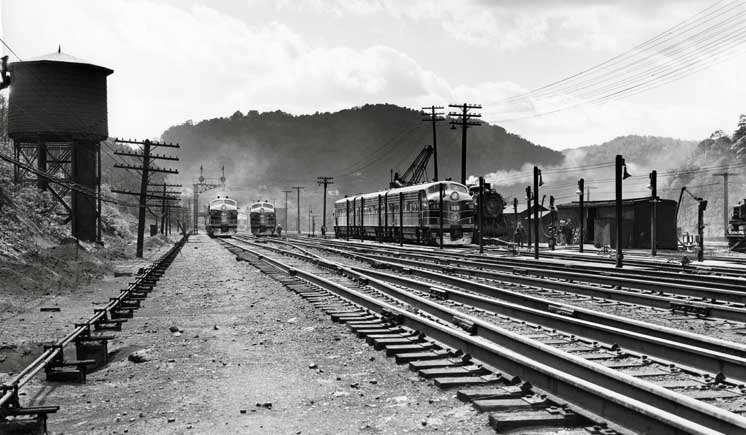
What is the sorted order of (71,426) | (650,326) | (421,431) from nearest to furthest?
(421,431) < (71,426) < (650,326)

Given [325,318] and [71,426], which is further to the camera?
[325,318]

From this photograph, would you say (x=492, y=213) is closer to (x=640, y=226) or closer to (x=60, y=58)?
(x=640, y=226)

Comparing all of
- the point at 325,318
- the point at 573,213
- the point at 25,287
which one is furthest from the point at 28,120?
the point at 573,213

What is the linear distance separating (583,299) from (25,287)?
541 inches

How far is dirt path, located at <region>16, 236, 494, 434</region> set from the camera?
557 centimetres

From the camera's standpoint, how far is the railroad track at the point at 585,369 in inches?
185

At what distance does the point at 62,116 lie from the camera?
37.3 meters

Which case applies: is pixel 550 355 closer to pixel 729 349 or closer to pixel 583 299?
pixel 729 349

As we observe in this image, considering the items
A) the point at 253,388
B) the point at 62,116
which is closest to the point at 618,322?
the point at 253,388

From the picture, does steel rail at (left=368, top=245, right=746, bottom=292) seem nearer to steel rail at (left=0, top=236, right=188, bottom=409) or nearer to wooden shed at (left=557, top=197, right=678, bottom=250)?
steel rail at (left=0, top=236, right=188, bottom=409)

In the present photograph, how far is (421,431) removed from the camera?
208 inches

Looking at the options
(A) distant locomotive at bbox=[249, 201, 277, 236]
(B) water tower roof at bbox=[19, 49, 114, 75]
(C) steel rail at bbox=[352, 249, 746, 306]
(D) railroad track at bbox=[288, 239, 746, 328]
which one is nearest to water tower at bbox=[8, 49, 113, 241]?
(B) water tower roof at bbox=[19, 49, 114, 75]

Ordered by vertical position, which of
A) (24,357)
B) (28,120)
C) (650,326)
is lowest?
(24,357)

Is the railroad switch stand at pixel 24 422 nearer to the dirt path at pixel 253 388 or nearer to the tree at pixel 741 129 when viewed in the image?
the dirt path at pixel 253 388
